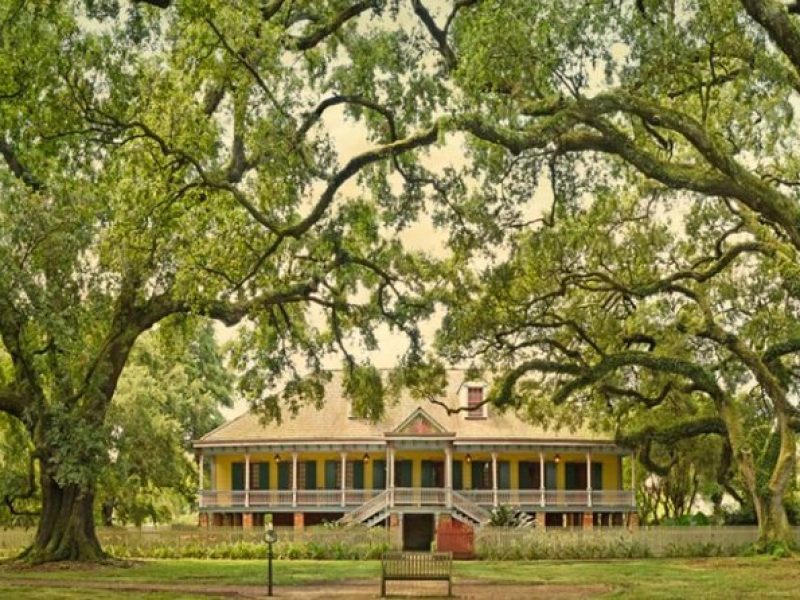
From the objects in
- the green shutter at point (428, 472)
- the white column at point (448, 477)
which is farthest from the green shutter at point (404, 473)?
the white column at point (448, 477)

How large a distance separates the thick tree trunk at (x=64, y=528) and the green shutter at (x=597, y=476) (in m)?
26.8

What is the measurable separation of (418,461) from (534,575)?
23004mm

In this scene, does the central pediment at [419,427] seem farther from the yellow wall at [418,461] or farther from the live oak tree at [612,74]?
the live oak tree at [612,74]

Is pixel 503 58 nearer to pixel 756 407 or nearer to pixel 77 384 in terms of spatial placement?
pixel 77 384

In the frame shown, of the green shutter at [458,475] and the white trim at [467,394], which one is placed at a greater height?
the white trim at [467,394]

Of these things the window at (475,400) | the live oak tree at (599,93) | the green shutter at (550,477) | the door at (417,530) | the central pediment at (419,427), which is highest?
the live oak tree at (599,93)

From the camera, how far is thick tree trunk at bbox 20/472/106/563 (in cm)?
3225

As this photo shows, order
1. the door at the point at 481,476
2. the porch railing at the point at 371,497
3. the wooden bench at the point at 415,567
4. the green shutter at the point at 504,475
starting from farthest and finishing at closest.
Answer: the green shutter at the point at 504,475, the door at the point at 481,476, the porch railing at the point at 371,497, the wooden bench at the point at 415,567

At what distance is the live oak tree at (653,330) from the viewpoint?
122 ft

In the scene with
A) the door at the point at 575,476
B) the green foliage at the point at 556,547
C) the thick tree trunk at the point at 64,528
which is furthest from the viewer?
the door at the point at 575,476

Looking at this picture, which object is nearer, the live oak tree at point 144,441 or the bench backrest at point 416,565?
the bench backrest at point 416,565

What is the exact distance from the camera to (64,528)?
3256cm

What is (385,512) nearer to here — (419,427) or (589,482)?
(419,427)

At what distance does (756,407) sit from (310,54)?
2731 centimetres
